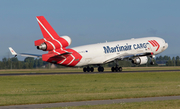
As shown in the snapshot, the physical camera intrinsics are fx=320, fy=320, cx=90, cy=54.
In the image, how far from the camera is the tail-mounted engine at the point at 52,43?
5428 centimetres

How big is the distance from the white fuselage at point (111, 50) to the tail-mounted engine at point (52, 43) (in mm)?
4031

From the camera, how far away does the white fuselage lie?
61750 millimetres

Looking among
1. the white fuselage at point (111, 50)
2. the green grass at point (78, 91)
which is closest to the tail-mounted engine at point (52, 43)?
the white fuselage at point (111, 50)

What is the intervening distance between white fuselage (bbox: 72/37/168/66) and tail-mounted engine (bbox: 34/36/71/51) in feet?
13.2

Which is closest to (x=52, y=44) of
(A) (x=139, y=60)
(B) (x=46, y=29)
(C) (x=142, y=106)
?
(B) (x=46, y=29)

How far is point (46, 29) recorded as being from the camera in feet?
186

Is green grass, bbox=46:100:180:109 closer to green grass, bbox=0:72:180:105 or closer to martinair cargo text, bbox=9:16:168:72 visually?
green grass, bbox=0:72:180:105

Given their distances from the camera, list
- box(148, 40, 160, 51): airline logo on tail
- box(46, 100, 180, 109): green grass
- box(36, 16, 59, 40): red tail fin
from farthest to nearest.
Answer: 1. box(148, 40, 160, 51): airline logo on tail
2. box(36, 16, 59, 40): red tail fin
3. box(46, 100, 180, 109): green grass

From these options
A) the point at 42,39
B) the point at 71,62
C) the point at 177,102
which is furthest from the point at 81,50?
the point at 177,102

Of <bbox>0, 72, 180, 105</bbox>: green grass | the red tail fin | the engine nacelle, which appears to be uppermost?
the red tail fin

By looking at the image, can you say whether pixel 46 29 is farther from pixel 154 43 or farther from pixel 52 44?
pixel 154 43

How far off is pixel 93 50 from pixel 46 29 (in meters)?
10.9

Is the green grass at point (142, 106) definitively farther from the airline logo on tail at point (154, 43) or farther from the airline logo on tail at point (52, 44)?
the airline logo on tail at point (154, 43)

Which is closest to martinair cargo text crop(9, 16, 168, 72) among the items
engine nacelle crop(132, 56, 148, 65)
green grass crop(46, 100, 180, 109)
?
engine nacelle crop(132, 56, 148, 65)
